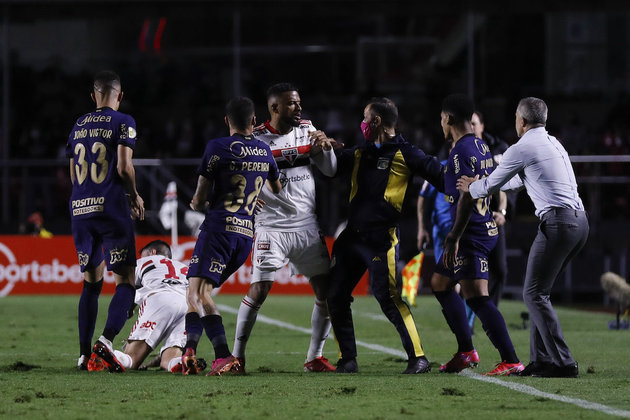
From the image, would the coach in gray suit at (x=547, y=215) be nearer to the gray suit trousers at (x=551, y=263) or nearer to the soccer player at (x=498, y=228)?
the gray suit trousers at (x=551, y=263)

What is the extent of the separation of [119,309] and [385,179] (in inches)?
86.2

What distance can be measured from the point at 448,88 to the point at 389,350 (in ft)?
59.7

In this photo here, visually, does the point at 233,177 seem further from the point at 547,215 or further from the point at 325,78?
the point at 325,78

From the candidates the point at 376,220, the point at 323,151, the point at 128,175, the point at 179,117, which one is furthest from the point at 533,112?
the point at 179,117

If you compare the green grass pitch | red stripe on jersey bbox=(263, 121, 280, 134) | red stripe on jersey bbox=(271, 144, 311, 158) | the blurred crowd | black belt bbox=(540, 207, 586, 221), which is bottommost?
the green grass pitch

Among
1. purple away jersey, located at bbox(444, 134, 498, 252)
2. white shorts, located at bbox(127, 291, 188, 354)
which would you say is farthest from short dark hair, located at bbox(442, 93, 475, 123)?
white shorts, located at bbox(127, 291, 188, 354)

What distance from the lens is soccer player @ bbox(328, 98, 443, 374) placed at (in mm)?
8141

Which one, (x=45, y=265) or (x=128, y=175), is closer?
(x=128, y=175)

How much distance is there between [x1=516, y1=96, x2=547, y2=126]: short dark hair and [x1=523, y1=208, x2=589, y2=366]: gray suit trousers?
65 cm

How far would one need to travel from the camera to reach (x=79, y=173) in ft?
27.3

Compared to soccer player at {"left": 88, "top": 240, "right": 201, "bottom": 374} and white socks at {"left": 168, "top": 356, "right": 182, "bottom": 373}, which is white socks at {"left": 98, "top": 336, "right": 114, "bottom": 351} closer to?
soccer player at {"left": 88, "top": 240, "right": 201, "bottom": 374}

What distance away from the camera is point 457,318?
8.27 m

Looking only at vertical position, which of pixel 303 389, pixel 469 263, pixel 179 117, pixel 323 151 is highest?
pixel 179 117

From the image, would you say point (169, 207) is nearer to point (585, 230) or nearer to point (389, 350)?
point (389, 350)
